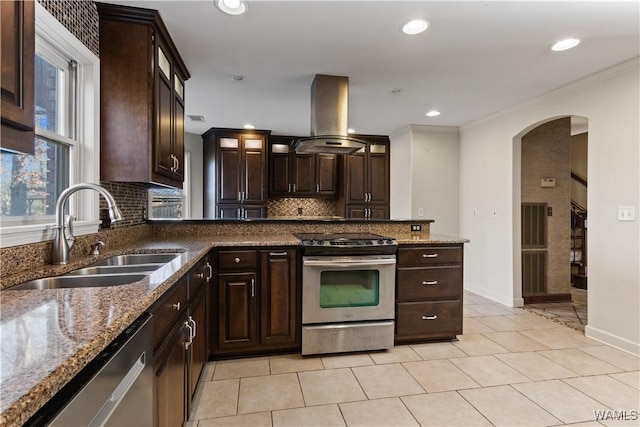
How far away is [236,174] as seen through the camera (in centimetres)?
513

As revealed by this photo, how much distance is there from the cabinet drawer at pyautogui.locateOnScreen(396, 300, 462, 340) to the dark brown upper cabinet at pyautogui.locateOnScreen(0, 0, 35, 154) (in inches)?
99.8

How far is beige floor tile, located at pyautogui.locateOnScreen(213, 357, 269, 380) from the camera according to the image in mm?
2266

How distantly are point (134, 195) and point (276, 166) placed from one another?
3037mm

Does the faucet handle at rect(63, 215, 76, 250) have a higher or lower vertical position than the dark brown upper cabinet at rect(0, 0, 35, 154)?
lower

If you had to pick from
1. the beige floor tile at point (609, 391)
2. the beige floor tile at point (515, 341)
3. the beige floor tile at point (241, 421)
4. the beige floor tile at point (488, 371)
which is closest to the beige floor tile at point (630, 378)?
the beige floor tile at point (609, 391)

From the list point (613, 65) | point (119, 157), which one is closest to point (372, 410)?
point (119, 157)

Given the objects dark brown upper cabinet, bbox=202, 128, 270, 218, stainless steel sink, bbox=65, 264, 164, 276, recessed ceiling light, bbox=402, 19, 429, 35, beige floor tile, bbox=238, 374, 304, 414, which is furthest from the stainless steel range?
dark brown upper cabinet, bbox=202, 128, 270, 218

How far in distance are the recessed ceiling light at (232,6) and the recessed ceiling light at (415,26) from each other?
1048 mm

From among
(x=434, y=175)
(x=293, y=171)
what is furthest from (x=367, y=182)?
(x=293, y=171)

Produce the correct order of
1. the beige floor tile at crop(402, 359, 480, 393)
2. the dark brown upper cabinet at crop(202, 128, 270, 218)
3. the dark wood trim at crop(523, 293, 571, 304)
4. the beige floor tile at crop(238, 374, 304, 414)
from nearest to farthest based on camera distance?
the beige floor tile at crop(238, 374, 304, 414) → the beige floor tile at crop(402, 359, 480, 393) → the dark wood trim at crop(523, 293, 571, 304) → the dark brown upper cabinet at crop(202, 128, 270, 218)

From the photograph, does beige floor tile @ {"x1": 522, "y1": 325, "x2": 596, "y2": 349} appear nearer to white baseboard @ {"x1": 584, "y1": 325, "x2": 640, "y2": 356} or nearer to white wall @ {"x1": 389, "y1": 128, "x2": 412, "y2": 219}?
white baseboard @ {"x1": 584, "y1": 325, "x2": 640, "y2": 356}

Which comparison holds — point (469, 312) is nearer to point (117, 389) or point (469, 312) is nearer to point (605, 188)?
point (605, 188)

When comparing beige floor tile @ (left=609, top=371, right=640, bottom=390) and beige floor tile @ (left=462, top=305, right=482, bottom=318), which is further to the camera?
beige floor tile @ (left=462, top=305, right=482, bottom=318)

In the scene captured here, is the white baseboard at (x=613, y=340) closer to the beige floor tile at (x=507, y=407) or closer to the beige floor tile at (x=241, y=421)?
the beige floor tile at (x=507, y=407)
